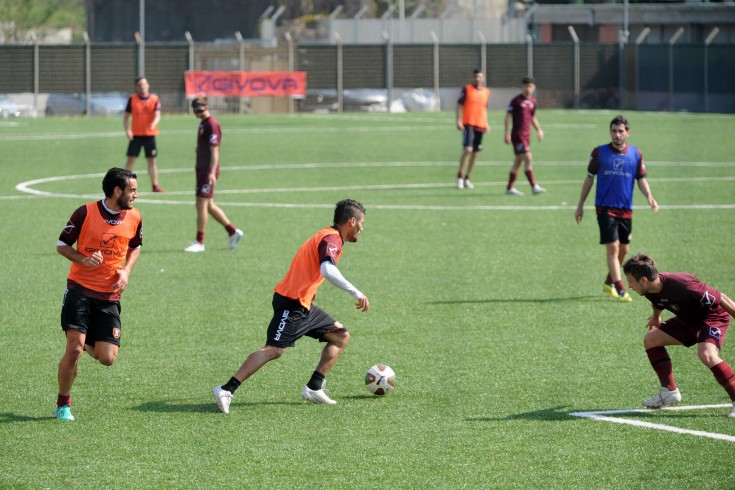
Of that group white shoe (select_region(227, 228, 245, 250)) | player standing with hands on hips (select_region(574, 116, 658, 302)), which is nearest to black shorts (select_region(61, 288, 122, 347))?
player standing with hands on hips (select_region(574, 116, 658, 302))

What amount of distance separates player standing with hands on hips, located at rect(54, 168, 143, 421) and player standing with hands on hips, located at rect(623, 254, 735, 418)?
3.82m

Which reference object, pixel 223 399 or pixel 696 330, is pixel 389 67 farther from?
pixel 223 399

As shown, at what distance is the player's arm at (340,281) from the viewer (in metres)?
8.98

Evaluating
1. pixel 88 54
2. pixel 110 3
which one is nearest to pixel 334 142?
pixel 88 54

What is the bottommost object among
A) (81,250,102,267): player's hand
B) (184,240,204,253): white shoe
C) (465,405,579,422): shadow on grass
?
(465,405,579,422): shadow on grass

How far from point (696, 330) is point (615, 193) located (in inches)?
198

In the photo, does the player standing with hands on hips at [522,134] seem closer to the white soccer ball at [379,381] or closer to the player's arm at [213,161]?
the player's arm at [213,161]

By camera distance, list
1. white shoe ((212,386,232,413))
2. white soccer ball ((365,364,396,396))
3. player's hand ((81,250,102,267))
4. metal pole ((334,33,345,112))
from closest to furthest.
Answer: player's hand ((81,250,102,267)), white shoe ((212,386,232,413)), white soccer ball ((365,364,396,396)), metal pole ((334,33,345,112))

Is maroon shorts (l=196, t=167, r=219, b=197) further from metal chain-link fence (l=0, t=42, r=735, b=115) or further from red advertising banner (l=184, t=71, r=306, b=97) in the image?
metal chain-link fence (l=0, t=42, r=735, b=115)

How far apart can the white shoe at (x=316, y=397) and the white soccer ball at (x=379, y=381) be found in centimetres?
37

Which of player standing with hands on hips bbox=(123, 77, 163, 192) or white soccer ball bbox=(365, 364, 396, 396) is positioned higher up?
player standing with hands on hips bbox=(123, 77, 163, 192)

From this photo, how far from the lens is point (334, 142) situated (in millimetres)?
38125

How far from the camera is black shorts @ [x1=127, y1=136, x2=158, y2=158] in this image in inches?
967

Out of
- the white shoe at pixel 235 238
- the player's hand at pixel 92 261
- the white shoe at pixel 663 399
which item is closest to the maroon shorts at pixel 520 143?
the white shoe at pixel 235 238
